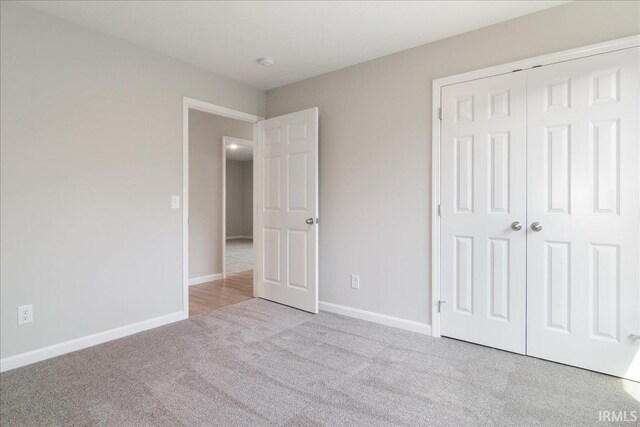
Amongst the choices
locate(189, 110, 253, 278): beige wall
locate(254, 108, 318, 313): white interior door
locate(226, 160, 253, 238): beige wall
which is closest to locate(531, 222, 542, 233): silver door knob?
locate(254, 108, 318, 313): white interior door

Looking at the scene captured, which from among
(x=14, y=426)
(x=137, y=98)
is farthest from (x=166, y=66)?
(x=14, y=426)

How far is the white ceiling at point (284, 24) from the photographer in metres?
2.25

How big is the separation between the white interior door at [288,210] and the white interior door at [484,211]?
1293 mm

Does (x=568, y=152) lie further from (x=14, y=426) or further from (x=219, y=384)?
(x=14, y=426)

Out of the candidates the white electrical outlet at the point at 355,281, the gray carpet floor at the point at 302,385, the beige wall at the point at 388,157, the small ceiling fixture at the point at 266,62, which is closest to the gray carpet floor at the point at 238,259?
the beige wall at the point at 388,157

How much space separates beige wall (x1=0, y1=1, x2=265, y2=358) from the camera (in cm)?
222

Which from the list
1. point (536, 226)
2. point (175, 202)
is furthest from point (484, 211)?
point (175, 202)

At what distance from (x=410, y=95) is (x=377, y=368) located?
7.46 ft

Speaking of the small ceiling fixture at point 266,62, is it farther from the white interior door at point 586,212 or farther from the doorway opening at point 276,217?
the white interior door at point 586,212

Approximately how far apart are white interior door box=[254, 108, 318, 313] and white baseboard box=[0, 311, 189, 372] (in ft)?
3.50

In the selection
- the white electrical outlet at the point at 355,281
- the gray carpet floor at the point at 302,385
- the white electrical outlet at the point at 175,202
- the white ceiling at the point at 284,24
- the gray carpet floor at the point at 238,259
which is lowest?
the gray carpet floor at the point at 302,385

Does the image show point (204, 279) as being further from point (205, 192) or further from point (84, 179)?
point (84, 179)

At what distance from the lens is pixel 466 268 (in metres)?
2.63

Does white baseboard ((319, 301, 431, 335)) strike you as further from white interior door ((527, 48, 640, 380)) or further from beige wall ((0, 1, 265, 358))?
beige wall ((0, 1, 265, 358))
